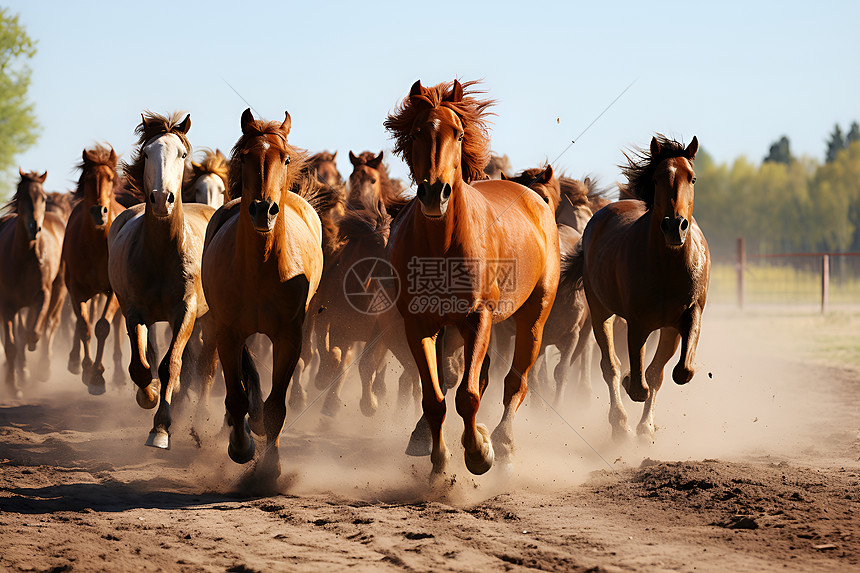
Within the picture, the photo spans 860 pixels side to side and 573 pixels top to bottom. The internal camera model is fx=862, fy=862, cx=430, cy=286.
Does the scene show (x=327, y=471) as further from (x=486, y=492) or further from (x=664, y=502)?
(x=664, y=502)

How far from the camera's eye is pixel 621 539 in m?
4.56

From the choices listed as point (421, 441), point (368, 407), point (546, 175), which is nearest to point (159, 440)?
point (421, 441)

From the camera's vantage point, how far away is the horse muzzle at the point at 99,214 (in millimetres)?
8812

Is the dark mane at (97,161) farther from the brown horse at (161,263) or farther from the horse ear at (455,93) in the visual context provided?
Answer: the horse ear at (455,93)

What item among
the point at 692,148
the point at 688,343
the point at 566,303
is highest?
the point at 692,148

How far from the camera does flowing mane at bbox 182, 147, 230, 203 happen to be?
9859mm

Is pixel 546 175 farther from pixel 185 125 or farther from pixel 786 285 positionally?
pixel 786 285

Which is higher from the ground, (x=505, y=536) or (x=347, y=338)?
(x=347, y=338)

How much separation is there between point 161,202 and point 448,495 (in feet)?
10.3

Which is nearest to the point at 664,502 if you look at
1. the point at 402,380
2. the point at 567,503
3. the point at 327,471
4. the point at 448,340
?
the point at 567,503

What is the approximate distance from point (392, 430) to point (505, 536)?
3.97m

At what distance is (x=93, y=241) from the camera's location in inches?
360

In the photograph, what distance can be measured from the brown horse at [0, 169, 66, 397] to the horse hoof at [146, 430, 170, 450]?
525cm

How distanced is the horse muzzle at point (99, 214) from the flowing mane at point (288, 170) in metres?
2.07
